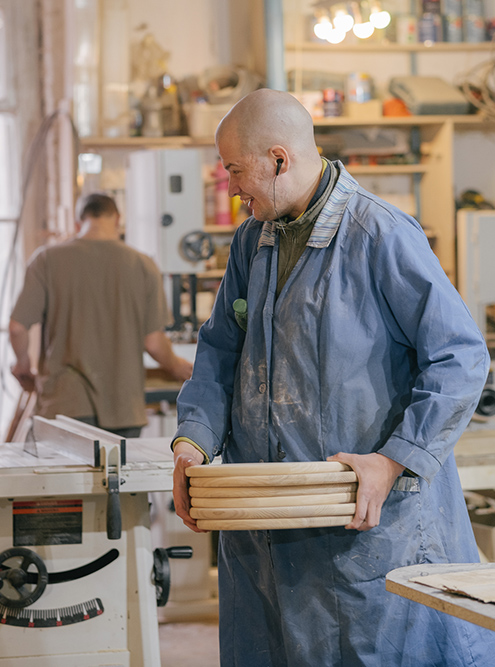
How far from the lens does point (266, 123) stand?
3.71ft

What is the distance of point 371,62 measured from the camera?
171 inches

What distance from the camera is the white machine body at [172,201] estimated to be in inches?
115

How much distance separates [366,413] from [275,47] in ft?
10.1

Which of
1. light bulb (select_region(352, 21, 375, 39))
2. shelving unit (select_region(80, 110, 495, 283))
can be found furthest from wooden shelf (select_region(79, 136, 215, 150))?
light bulb (select_region(352, 21, 375, 39))

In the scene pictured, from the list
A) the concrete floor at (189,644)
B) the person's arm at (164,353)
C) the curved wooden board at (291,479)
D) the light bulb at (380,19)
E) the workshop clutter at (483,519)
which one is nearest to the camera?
the curved wooden board at (291,479)

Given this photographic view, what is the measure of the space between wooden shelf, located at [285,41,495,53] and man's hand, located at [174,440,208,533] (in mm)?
3414

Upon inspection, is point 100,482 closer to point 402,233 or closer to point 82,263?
point 402,233

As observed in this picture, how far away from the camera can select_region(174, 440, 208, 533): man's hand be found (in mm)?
1119

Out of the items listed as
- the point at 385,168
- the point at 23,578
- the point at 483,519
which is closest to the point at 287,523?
the point at 23,578

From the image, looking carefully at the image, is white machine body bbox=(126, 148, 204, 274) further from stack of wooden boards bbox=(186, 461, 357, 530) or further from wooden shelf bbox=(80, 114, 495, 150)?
stack of wooden boards bbox=(186, 461, 357, 530)

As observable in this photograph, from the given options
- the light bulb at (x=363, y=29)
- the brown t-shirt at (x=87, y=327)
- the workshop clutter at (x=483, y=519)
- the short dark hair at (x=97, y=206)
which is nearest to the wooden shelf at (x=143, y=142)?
the light bulb at (x=363, y=29)

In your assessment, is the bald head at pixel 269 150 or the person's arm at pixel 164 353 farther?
the person's arm at pixel 164 353

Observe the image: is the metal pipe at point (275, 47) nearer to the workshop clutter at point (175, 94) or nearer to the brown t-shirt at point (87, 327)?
the workshop clutter at point (175, 94)

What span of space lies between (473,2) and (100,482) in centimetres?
380
